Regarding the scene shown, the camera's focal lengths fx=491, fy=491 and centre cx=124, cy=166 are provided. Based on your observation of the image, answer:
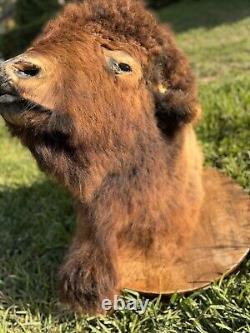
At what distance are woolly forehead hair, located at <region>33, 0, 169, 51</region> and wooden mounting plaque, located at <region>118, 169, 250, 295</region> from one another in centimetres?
88

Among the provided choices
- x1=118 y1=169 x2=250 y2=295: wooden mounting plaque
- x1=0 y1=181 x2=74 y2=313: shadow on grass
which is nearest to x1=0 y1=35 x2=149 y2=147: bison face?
x1=118 y1=169 x2=250 y2=295: wooden mounting plaque

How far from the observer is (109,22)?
1.81m

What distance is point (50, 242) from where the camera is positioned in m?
2.72

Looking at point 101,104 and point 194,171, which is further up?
point 101,104

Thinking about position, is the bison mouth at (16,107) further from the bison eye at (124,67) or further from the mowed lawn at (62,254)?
the mowed lawn at (62,254)

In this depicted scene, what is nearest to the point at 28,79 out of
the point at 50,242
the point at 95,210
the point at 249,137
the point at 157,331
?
the point at 95,210

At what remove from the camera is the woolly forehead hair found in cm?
179

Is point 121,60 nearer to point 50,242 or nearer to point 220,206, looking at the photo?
point 220,206

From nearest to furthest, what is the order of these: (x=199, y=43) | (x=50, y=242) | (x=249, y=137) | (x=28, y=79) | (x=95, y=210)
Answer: (x=28, y=79)
(x=95, y=210)
(x=50, y=242)
(x=249, y=137)
(x=199, y=43)

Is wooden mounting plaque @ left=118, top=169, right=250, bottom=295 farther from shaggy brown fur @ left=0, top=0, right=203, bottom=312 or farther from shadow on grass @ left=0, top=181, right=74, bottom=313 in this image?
shadow on grass @ left=0, top=181, right=74, bottom=313

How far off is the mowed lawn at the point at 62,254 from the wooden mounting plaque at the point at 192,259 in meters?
0.06

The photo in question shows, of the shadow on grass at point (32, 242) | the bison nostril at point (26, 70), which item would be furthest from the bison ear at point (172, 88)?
the shadow on grass at point (32, 242)

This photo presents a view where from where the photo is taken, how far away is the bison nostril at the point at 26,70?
62.6 inches

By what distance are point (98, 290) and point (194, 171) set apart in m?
0.71
